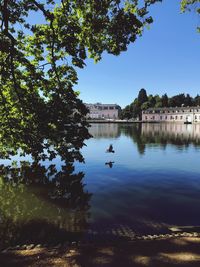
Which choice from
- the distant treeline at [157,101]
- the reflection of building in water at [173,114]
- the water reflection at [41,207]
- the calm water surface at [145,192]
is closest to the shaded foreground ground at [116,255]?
the water reflection at [41,207]

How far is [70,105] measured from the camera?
13.8 metres

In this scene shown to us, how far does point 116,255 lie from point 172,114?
171 metres

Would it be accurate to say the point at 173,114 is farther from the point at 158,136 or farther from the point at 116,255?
the point at 116,255

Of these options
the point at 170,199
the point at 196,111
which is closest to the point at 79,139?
the point at 170,199

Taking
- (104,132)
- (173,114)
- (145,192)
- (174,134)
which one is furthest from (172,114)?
(145,192)

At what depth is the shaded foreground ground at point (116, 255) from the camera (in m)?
7.46

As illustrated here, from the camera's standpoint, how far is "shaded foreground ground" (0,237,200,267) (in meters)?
7.46

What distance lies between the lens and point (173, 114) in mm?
171625

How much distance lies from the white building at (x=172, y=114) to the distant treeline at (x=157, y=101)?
602 cm

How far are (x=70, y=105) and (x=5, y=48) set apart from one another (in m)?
3.93

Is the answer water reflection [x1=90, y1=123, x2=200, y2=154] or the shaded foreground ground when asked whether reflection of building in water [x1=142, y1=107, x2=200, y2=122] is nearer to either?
water reflection [x1=90, y1=123, x2=200, y2=154]

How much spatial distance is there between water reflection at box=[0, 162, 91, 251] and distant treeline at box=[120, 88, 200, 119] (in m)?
163

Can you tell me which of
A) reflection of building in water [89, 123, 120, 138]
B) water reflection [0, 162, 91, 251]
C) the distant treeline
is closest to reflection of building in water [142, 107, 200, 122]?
the distant treeline

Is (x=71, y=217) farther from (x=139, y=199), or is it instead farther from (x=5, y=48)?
(x=5, y=48)
